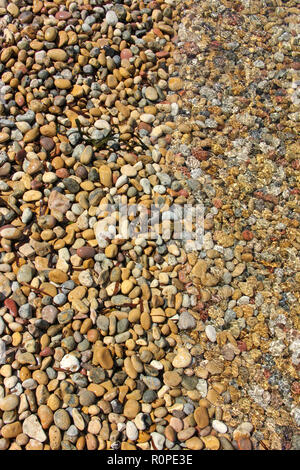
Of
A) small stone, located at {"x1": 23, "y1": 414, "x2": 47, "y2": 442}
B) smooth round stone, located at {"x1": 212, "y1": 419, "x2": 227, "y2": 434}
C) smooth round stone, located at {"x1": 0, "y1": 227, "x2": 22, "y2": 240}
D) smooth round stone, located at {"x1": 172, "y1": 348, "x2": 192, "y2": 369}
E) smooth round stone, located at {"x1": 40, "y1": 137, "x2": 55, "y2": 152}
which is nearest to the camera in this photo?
small stone, located at {"x1": 23, "y1": 414, "x2": 47, "y2": 442}

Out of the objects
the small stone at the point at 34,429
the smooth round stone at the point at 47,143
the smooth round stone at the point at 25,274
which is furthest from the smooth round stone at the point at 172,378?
the smooth round stone at the point at 47,143

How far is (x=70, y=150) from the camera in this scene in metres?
2.32

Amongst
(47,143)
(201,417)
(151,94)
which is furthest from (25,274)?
(151,94)

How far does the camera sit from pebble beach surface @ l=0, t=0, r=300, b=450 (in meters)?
1.84

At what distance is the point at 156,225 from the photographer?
7.18 ft

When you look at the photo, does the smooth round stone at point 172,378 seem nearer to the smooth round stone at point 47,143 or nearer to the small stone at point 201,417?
the small stone at point 201,417

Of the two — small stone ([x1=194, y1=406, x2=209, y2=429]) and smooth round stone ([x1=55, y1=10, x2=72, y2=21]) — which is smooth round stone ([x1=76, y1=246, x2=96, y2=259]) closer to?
small stone ([x1=194, y1=406, x2=209, y2=429])

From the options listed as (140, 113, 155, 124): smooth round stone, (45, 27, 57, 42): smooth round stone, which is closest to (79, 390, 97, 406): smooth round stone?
(140, 113, 155, 124): smooth round stone

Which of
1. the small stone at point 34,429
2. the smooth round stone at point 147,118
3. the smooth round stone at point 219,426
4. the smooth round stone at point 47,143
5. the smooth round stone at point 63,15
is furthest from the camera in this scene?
the smooth round stone at point 63,15

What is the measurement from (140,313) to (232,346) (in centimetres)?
46

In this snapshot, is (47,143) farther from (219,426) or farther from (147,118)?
(219,426)

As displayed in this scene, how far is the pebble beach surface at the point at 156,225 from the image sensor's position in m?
1.84

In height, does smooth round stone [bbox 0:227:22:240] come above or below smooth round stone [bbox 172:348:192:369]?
above


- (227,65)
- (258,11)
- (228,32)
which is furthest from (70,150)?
(258,11)
